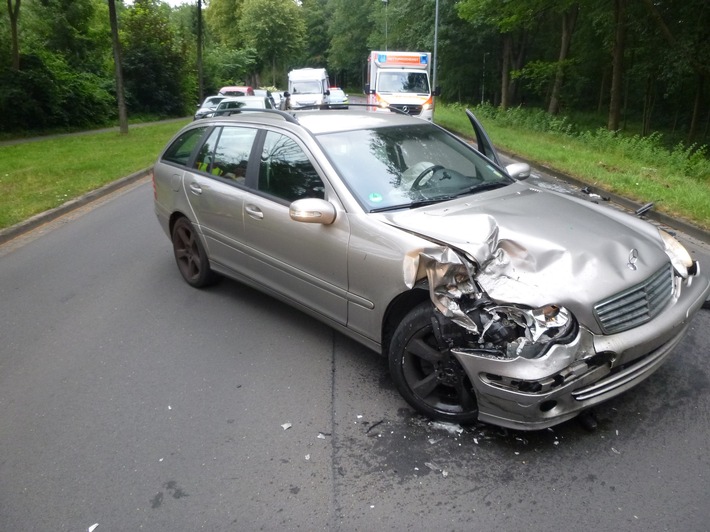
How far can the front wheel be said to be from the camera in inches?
127

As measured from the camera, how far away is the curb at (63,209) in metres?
8.19

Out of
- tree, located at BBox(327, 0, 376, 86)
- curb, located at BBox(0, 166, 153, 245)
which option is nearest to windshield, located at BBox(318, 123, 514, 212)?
curb, located at BBox(0, 166, 153, 245)

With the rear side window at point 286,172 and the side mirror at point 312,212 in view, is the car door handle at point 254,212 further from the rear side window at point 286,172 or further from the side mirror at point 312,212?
the side mirror at point 312,212

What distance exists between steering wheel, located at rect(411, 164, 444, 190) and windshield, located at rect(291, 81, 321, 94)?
28.7m

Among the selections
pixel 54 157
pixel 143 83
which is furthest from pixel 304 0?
pixel 54 157

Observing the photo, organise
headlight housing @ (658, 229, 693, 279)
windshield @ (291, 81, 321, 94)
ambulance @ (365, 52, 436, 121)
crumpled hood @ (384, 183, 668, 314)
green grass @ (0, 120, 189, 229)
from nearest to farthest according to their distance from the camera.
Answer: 1. crumpled hood @ (384, 183, 668, 314)
2. headlight housing @ (658, 229, 693, 279)
3. green grass @ (0, 120, 189, 229)
4. ambulance @ (365, 52, 436, 121)
5. windshield @ (291, 81, 321, 94)

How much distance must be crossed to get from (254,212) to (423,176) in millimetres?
1324

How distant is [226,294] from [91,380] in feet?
5.77

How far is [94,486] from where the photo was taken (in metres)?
3.00

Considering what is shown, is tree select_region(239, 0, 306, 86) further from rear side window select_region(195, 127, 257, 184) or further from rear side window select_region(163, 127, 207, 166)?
rear side window select_region(195, 127, 257, 184)

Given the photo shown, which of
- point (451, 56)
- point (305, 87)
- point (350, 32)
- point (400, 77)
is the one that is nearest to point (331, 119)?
point (400, 77)

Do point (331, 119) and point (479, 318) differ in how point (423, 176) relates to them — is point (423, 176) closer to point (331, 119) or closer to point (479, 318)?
point (331, 119)

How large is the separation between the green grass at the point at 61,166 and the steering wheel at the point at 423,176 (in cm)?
662

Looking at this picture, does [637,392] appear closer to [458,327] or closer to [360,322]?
[458,327]
